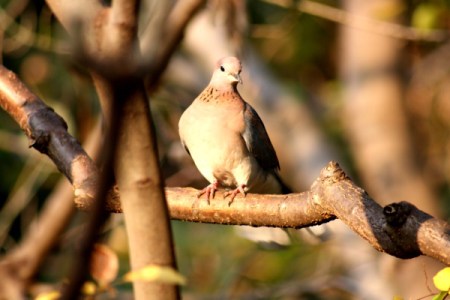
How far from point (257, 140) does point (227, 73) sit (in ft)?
0.65

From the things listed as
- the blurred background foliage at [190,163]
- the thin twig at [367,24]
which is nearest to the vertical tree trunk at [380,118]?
the blurred background foliage at [190,163]

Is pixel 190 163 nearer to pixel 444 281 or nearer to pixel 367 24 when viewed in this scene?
pixel 367 24

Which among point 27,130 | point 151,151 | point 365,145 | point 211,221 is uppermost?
point 365,145

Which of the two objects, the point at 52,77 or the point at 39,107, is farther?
the point at 52,77

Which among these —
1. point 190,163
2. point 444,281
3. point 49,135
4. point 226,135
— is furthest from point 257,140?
point 190,163

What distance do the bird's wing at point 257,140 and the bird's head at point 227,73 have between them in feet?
0.28

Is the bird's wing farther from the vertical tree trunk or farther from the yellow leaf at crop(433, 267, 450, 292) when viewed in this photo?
the vertical tree trunk

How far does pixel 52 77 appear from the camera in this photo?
489cm

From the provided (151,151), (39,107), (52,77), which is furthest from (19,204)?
(151,151)

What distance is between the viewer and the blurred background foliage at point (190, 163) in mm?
4074

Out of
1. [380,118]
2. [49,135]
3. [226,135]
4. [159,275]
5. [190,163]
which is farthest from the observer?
[380,118]

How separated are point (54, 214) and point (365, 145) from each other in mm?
2094

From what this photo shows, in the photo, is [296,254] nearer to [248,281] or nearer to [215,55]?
[248,281]

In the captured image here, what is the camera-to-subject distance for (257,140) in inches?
97.0
